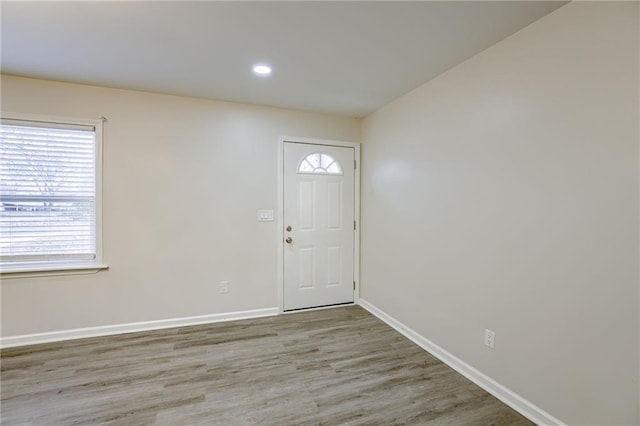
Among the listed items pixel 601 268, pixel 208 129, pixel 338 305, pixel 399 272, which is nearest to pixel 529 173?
pixel 601 268

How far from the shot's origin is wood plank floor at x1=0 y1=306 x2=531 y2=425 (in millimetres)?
1811

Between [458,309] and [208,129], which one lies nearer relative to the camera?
[458,309]

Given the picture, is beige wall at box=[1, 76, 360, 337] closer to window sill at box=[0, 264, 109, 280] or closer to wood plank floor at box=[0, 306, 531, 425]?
window sill at box=[0, 264, 109, 280]

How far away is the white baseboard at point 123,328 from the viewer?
2639 millimetres

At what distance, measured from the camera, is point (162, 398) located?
1.96 metres

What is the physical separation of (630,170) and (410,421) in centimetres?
180

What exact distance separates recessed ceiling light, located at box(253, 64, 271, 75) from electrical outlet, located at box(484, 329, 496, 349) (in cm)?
267

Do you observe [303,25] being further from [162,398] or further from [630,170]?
[162,398]

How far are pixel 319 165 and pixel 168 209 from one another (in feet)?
5.85

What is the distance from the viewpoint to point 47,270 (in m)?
2.66

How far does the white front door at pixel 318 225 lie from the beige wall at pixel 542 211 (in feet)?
3.72

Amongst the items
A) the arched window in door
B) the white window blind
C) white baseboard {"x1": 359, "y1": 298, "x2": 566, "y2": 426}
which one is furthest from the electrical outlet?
the white window blind

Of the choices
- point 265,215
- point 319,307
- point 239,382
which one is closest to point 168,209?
point 265,215

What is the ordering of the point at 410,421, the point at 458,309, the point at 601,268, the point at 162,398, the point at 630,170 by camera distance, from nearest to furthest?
the point at 630,170 → the point at 601,268 → the point at 410,421 → the point at 162,398 → the point at 458,309
